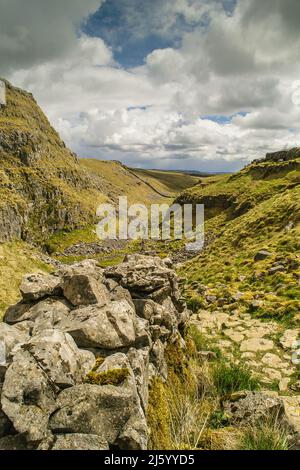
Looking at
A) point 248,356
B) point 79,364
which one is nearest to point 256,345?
point 248,356

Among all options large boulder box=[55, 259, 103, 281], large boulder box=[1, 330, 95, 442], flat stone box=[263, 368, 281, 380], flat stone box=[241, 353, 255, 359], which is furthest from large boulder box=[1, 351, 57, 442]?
flat stone box=[241, 353, 255, 359]

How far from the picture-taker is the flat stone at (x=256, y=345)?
17.3m

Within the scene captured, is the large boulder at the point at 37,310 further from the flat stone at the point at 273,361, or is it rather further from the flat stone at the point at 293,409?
the flat stone at the point at 273,361

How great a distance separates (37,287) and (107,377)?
556cm

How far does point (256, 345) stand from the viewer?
696 inches

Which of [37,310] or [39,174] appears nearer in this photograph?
[37,310]

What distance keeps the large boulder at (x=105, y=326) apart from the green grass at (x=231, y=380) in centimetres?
422

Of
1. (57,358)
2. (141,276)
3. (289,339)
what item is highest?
(141,276)

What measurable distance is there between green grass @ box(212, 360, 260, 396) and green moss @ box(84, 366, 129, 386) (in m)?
5.11

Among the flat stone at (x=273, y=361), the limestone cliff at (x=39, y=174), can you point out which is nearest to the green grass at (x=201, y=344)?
the flat stone at (x=273, y=361)

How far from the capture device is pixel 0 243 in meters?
47.5

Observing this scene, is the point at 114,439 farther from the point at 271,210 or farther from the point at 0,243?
the point at 0,243

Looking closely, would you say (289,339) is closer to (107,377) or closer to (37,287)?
(107,377)
